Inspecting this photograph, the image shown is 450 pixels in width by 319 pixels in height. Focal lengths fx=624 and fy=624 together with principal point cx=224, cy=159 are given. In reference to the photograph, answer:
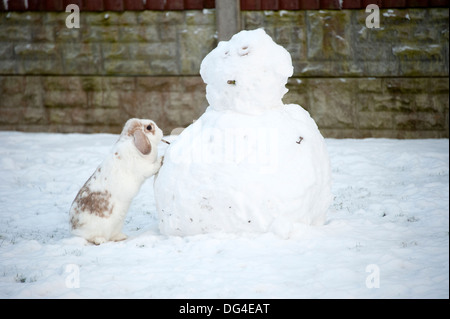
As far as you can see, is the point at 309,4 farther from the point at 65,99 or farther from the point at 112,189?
the point at 112,189

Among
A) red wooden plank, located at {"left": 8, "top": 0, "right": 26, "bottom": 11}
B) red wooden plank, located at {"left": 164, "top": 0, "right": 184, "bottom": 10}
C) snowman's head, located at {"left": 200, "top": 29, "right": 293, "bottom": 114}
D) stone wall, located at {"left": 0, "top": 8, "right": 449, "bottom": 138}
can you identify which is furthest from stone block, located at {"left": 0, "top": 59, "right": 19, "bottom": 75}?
snowman's head, located at {"left": 200, "top": 29, "right": 293, "bottom": 114}

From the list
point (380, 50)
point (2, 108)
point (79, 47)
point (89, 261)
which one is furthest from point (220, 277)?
point (2, 108)

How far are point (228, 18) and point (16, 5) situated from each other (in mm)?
3324

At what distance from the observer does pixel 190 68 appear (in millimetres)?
9328

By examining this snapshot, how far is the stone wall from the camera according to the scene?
879 cm

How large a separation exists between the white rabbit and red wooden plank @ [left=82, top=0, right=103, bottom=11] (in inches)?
197

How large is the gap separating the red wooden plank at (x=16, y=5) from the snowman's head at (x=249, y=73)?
578 centimetres

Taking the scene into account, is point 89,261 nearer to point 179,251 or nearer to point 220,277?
point 179,251

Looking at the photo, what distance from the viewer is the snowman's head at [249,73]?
187 inches

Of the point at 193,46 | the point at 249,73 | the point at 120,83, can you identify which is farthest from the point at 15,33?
the point at 249,73

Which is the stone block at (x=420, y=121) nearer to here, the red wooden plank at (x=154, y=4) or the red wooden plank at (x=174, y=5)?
the red wooden plank at (x=174, y=5)

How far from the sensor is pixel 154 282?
3.99 metres

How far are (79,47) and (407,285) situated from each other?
23.3 ft

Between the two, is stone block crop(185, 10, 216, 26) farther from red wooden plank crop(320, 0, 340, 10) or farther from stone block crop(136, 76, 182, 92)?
red wooden plank crop(320, 0, 340, 10)
